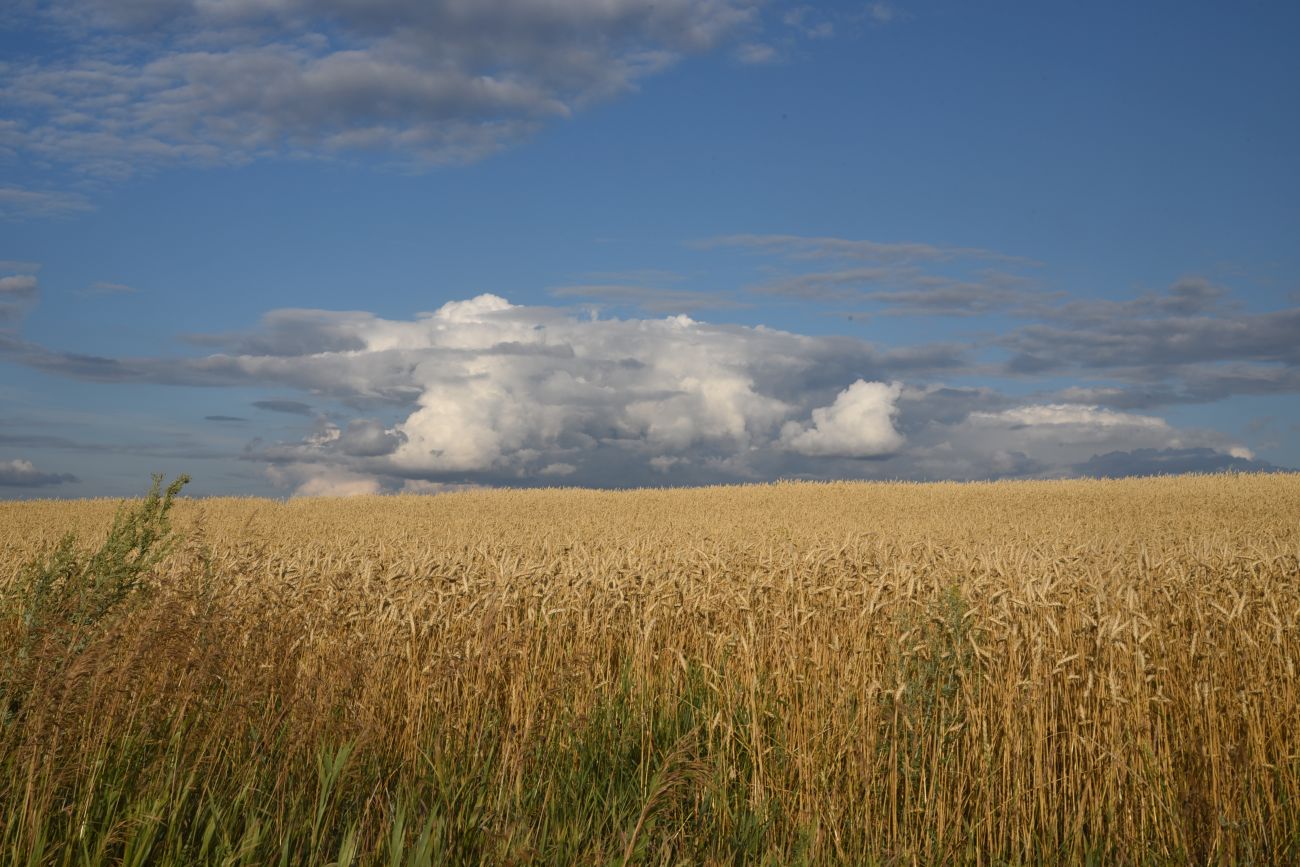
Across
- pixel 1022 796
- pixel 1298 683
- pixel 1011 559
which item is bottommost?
pixel 1022 796

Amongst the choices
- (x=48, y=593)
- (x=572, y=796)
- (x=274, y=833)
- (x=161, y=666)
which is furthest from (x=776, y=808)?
(x=48, y=593)

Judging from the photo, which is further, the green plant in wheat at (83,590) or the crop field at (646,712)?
the green plant in wheat at (83,590)

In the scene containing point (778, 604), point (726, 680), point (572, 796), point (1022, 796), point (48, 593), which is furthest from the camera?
point (778, 604)

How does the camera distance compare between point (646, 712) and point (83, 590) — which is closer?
point (83, 590)

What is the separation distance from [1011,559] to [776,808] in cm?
589

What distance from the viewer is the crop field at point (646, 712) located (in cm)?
418

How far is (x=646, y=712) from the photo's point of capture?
6387 millimetres

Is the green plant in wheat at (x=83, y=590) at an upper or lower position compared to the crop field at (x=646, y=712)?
upper

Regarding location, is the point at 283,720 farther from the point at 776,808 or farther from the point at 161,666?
the point at 776,808

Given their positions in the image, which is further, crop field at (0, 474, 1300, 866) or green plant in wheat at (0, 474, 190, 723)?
green plant in wheat at (0, 474, 190, 723)

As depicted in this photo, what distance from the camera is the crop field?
4180 millimetres

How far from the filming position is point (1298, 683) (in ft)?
22.0

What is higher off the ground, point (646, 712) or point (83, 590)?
point (83, 590)

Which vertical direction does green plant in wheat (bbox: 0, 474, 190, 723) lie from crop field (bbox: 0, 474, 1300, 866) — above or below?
above
